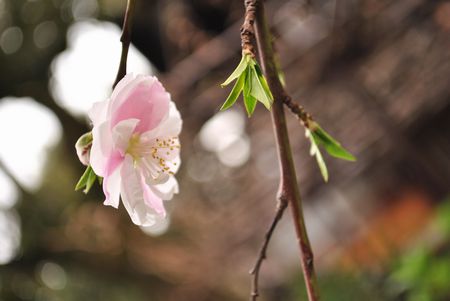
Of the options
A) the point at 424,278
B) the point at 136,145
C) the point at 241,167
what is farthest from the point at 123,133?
the point at 241,167

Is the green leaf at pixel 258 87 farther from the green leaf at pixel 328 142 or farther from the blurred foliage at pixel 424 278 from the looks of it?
the blurred foliage at pixel 424 278

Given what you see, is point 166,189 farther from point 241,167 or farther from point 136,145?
point 241,167

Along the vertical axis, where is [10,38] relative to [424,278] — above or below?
above

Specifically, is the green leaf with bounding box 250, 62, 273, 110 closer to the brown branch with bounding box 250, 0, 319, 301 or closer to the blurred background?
the brown branch with bounding box 250, 0, 319, 301

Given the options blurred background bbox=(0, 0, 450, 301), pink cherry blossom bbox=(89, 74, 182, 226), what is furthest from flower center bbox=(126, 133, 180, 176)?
blurred background bbox=(0, 0, 450, 301)

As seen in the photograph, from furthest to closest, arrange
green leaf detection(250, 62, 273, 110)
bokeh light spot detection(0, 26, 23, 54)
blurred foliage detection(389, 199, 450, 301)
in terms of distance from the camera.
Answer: bokeh light spot detection(0, 26, 23, 54) → blurred foliage detection(389, 199, 450, 301) → green leaf detection(250, 62, 273, 110)

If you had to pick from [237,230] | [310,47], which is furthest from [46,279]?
Result: [310,47]

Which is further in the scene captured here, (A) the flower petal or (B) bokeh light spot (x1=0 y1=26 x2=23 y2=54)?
(B) bokeh light spot (x1=0 y1=26 x2=23 y2=54)
